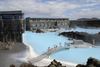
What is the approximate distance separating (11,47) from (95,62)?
14.5 metres

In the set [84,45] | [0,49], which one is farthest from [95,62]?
[84,45]

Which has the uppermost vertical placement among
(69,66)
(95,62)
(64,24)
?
(95,62)

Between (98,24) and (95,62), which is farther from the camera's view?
(98,24)

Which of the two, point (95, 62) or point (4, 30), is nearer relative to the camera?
point (95, 62)

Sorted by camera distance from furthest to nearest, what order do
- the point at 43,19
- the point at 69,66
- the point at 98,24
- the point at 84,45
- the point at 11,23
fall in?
the point at 43,19 < the point at 98,24 < the point at 11,23 < the point at 84,45 < the point at 69,66

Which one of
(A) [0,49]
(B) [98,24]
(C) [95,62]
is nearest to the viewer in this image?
(C) [95,62]

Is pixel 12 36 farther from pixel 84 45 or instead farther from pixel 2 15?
pixel 84 45

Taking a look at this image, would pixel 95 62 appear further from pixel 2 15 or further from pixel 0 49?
pixel 2 15

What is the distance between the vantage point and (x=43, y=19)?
208 feet

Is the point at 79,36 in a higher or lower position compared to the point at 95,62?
lower

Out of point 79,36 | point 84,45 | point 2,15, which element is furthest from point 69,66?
point 79,36

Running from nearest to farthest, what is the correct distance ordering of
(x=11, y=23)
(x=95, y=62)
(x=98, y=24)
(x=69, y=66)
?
(x=95, y=62) → (x=69, y=66) → (x=11, y=23) → (x=98, y=24)

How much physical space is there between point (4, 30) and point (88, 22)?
27.5m

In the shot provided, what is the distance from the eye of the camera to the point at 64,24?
65.5 metres
